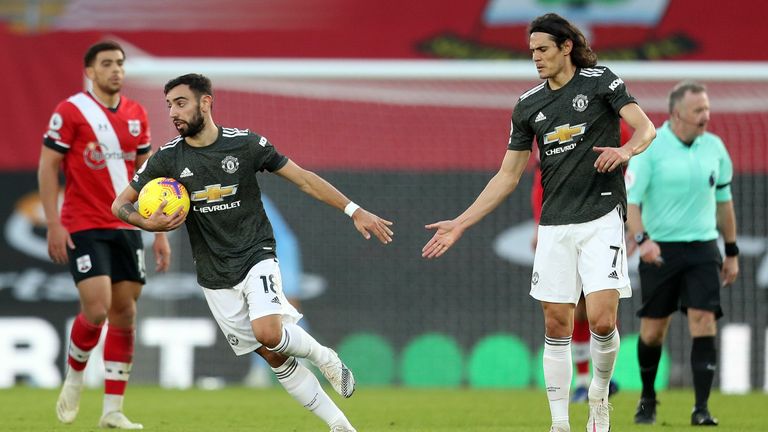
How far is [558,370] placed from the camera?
6695 mm

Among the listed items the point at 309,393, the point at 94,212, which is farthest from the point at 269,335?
the point at 94,212

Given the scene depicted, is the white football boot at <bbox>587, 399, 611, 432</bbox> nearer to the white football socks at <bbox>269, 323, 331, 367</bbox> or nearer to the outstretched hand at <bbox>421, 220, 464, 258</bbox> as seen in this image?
the outstretched hand at <bbox>421, 220, 464, 258</bbox>

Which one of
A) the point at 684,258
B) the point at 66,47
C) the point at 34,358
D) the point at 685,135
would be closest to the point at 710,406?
the point at 684,258

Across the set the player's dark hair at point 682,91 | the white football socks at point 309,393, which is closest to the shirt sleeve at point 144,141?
the white football socks at point 309,393

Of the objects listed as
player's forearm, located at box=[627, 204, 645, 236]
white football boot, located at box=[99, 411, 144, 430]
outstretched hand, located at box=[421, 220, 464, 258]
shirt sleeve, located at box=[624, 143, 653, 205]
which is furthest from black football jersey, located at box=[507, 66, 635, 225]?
white football boot, located at box=[99, 411, 144, 430]

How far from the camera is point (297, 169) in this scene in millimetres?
6879

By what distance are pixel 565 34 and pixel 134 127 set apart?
125 inches

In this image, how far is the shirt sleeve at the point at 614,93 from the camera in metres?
6.56

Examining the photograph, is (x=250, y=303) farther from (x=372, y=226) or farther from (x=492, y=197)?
(x=492, y=197)

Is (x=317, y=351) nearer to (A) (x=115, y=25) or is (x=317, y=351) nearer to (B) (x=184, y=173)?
(B) (x=184, y=173)

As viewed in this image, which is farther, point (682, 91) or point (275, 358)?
point (682, 91)

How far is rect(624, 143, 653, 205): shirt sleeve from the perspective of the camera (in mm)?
8648

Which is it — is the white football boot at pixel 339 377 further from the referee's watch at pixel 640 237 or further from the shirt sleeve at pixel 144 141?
the referee's watch at pixel 640 237

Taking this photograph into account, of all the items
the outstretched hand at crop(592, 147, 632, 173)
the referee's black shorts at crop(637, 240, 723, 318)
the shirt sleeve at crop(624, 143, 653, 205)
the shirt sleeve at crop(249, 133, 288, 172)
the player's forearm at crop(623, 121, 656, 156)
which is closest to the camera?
the outstretched hand at crop(592, 147, 632, 173)
